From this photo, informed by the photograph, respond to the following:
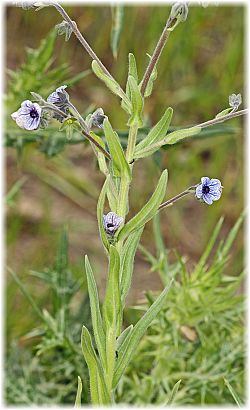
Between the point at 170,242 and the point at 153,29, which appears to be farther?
the point at 170,242

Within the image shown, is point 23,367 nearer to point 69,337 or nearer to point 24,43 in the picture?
point 69,337

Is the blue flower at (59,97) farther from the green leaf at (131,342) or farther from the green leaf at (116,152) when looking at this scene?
the green leaf at (131,342)

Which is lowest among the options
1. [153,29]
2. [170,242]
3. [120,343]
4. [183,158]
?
[120,343]

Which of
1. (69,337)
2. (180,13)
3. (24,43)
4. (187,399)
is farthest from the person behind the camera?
(24,43)

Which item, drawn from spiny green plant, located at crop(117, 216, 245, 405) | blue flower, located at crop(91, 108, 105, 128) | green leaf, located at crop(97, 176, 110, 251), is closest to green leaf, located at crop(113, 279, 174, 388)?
green leaf, located at crop(97, 176, 110, 251)

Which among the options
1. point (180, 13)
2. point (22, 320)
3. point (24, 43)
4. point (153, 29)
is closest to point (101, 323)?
point (180, 13)

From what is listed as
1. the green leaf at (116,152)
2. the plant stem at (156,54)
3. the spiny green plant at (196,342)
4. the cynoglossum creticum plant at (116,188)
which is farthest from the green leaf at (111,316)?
the spiny green plant at (196,342)
